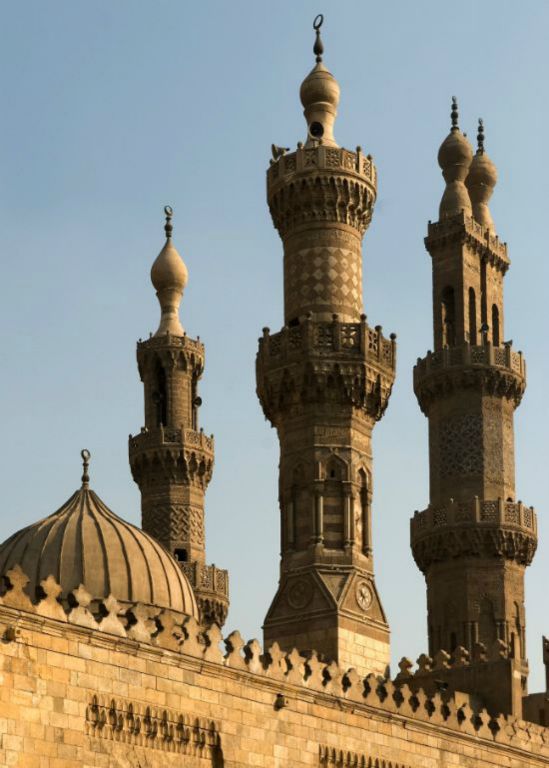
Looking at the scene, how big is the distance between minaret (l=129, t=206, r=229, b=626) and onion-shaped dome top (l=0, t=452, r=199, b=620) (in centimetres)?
1457

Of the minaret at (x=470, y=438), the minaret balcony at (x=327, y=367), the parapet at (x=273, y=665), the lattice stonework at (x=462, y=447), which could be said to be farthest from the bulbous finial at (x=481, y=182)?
the parapet at (x=273, y=665)

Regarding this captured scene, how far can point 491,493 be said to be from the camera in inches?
1555

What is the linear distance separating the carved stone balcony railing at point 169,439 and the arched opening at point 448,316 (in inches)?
260

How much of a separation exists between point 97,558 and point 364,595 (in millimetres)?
6969

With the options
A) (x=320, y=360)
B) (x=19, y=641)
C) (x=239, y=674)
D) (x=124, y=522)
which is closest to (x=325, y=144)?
(x=320, y=360)

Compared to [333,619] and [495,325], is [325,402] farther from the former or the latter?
[495,325]

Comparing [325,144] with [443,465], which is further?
[443,465]

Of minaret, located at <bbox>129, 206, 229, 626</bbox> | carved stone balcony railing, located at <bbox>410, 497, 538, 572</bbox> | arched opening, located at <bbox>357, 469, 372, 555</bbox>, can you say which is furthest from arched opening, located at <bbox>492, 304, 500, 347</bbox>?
arched opening, located at <bbox>357, 469, 372, 555</bbox>

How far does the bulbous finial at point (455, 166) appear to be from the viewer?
42812mm

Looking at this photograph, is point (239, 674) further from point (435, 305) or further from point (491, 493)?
point (435, 305)

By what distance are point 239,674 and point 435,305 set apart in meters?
20.4

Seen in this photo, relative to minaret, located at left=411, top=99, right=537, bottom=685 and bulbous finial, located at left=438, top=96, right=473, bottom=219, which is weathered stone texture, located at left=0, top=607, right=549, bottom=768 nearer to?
minaret, located at left=411, top=99, right=537, bottom=685

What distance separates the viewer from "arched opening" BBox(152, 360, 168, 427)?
44.2 metres

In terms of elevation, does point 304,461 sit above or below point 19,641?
above
